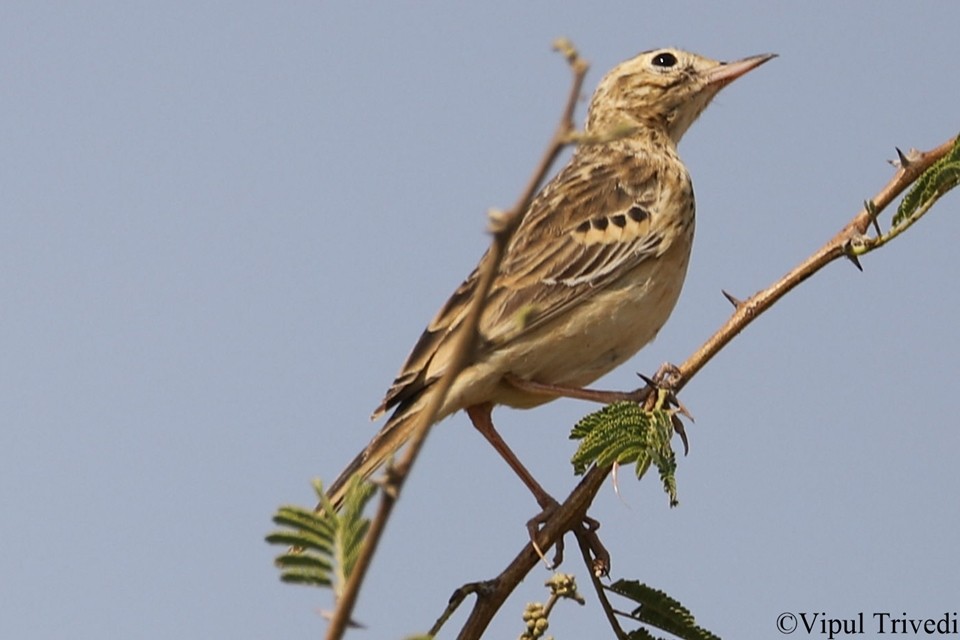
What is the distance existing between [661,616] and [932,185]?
1.55m

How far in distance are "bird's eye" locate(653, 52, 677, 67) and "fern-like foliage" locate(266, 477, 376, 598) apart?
6.93 m

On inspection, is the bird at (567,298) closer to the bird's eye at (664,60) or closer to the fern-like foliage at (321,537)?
the bird's eye at (664,60)

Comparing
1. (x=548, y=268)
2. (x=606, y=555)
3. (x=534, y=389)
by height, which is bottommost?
(x=606, y=555)

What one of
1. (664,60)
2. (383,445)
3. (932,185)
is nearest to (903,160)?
(932,185)

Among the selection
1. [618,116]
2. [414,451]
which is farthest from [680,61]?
[414,451]

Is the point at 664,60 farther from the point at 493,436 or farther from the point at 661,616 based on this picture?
the point at 661,616

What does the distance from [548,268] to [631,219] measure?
60cm

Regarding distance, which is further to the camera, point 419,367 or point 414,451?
point 419,367

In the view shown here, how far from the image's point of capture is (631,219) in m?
7.66

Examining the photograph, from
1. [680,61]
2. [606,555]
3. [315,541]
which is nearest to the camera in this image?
[315,541]

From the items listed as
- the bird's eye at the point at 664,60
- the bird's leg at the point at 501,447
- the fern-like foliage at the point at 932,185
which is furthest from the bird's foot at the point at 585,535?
the bird's eye at the point at 664,60

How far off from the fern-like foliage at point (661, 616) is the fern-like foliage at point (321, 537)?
1.97 metres

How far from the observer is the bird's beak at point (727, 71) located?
28.4 ft

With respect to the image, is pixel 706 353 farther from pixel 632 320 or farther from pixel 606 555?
pixel 632 320
